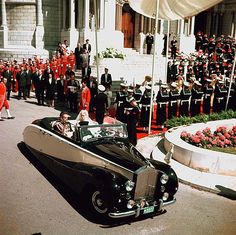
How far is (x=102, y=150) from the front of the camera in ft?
22.8

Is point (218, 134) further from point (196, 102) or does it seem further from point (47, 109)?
point (47, 109)

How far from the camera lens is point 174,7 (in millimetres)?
13664

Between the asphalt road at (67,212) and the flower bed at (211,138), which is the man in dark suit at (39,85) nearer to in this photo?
the asphalt road at (67,212)

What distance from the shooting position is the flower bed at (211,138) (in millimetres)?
9367

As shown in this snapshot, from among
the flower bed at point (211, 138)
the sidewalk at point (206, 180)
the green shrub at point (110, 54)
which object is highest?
the green shrub at point (110, 54)

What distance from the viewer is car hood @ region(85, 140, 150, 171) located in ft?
21.2

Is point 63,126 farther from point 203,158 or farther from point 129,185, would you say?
point 203,158

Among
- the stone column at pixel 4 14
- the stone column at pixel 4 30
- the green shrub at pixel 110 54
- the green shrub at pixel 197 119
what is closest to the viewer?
the green shrub at pixel 197 119

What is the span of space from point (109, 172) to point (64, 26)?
21.5 m

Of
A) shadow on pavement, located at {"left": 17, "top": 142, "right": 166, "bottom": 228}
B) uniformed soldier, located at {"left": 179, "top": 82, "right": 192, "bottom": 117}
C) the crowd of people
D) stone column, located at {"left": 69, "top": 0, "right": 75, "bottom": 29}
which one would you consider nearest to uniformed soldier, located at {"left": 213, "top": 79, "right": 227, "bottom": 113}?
the crowd of people

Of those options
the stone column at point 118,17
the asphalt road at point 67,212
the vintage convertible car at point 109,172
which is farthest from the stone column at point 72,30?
the vintage convertible car at point 109,172

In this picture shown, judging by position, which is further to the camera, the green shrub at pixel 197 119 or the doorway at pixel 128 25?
the doorway at pixel 128 25

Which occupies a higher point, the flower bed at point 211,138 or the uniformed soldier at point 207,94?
the uniformed soldier at point 207,94

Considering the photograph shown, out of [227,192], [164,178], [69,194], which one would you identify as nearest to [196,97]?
[227,192]
